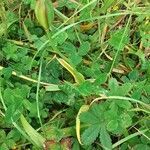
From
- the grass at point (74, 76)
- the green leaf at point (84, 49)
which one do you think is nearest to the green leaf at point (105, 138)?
the grass at point (74, 76)

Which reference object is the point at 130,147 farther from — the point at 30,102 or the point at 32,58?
the point at 32,58

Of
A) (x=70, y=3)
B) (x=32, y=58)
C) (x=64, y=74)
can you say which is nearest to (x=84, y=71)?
(x=64, y=74)

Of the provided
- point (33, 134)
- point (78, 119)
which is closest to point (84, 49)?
point (78, 119)

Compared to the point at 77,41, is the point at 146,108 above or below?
below

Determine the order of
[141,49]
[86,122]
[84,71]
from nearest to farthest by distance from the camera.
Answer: [86,122] → [84,71] → [141,49]

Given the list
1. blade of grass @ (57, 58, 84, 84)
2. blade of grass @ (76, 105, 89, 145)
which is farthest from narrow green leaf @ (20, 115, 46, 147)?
blade of grass @ (57, 58, 84, 84)

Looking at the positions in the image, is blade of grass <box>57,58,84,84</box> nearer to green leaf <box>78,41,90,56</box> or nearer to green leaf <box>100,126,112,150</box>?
green leaf <box>78,41,90,56</box>

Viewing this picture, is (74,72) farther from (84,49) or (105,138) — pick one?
(105,138)

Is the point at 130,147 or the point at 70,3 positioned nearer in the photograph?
the point at 130,147
